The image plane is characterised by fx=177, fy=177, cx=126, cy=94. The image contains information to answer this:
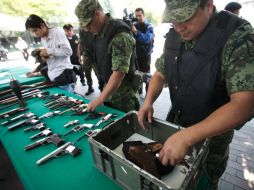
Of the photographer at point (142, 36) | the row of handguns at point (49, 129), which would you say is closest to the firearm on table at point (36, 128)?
the row of handguns at point (49, 129)

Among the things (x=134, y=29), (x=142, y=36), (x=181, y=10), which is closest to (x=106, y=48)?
(x=181, y=10)

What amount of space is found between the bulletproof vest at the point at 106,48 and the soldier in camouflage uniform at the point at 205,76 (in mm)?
493

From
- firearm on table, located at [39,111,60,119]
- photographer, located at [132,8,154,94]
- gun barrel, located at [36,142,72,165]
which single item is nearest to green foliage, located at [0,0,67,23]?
photographer, located at [132,8,154,94]

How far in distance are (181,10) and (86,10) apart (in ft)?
2.64

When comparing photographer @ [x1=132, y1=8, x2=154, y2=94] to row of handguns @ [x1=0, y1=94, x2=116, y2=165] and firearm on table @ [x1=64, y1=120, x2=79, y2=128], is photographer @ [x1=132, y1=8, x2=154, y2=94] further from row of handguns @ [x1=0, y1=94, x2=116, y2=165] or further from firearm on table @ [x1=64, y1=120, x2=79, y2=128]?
firearm on table @ [x1=64, y1=120, x2=79, y2=128]

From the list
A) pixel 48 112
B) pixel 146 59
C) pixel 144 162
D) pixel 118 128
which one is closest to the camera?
pixel 144 162

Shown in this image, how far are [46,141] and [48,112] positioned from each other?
476 mm

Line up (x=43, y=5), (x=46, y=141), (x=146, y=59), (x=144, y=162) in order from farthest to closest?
(x=43, y=5), (x=146, y=59), (x=46, y=141), (x=144, y=162)

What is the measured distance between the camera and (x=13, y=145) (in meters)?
1.10

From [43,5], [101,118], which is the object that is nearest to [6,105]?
[101,118]

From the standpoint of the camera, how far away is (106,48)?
1446mm

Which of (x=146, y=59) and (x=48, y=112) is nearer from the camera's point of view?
(x=48, y=112)

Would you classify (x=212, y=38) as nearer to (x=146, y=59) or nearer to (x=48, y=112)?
(x=48, y=112)

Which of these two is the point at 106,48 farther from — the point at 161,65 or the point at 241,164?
the point at 241,164
